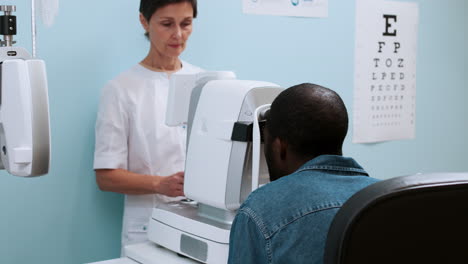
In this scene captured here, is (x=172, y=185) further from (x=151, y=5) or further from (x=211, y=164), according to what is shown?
(x=151, y=5)

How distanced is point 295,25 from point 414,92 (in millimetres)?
881

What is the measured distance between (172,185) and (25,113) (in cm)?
74

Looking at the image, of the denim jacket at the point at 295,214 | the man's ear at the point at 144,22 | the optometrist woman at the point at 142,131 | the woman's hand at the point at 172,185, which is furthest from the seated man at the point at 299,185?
the man's ear at the point at 144,22

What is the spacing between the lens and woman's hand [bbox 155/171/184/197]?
1.86 m

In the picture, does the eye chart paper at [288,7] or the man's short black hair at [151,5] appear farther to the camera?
the eye chart paper at [288,7]

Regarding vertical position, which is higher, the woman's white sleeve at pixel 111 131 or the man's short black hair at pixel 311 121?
the man's short black hair at pixel 311 121

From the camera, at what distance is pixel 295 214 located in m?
1.04

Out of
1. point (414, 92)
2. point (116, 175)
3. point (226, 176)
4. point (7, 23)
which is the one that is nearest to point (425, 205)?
point (226, 176)

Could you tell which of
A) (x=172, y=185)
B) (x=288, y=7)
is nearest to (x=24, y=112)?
(x=172, y=185)

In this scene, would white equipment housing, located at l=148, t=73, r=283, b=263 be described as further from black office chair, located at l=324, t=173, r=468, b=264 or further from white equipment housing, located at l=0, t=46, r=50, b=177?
black office chair, located at l=324, t=173, r=468, b=264

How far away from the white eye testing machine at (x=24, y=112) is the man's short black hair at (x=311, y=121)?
1.50 ft

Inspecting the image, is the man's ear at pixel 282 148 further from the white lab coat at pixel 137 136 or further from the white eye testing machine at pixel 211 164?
the white lab coat at pixel 137 136

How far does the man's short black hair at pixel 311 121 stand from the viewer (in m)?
1.15

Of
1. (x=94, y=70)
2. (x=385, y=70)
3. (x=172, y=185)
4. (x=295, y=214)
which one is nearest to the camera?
(x=295, y=214)
